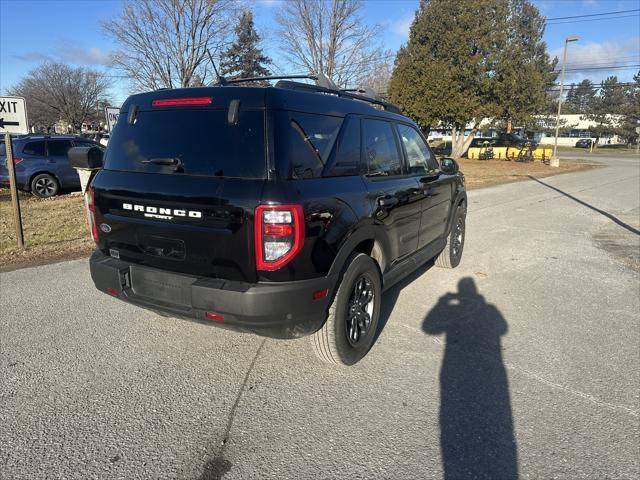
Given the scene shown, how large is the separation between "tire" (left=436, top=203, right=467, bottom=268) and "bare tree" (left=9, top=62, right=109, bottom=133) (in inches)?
2079

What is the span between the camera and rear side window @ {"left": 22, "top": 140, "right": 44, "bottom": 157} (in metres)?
11.8

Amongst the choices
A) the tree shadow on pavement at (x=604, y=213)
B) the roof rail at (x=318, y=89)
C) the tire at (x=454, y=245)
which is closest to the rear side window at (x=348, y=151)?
the roof rail at (x=318, y=89)

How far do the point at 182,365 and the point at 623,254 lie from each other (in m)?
6.75

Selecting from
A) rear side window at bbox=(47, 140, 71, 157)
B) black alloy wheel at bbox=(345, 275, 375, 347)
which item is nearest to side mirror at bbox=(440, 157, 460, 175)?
black alloy wheel at bbox=(345, 275, 375, 347)

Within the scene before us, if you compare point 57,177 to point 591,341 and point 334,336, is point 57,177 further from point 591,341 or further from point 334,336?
point 591,341

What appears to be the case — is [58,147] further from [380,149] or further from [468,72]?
[468,72]

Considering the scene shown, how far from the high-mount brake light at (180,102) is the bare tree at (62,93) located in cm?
5361

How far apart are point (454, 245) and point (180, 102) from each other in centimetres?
406

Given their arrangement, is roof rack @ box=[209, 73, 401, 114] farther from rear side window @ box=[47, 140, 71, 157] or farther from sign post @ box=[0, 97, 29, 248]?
rear side window @ box=[47, 140, 71, 157]

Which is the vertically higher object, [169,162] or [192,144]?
[192,144]

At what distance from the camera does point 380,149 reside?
12.4ft

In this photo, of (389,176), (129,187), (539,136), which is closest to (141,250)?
(129,187)

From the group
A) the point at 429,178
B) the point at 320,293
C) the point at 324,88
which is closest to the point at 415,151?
the point at 429,178

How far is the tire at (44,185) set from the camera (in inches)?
470
